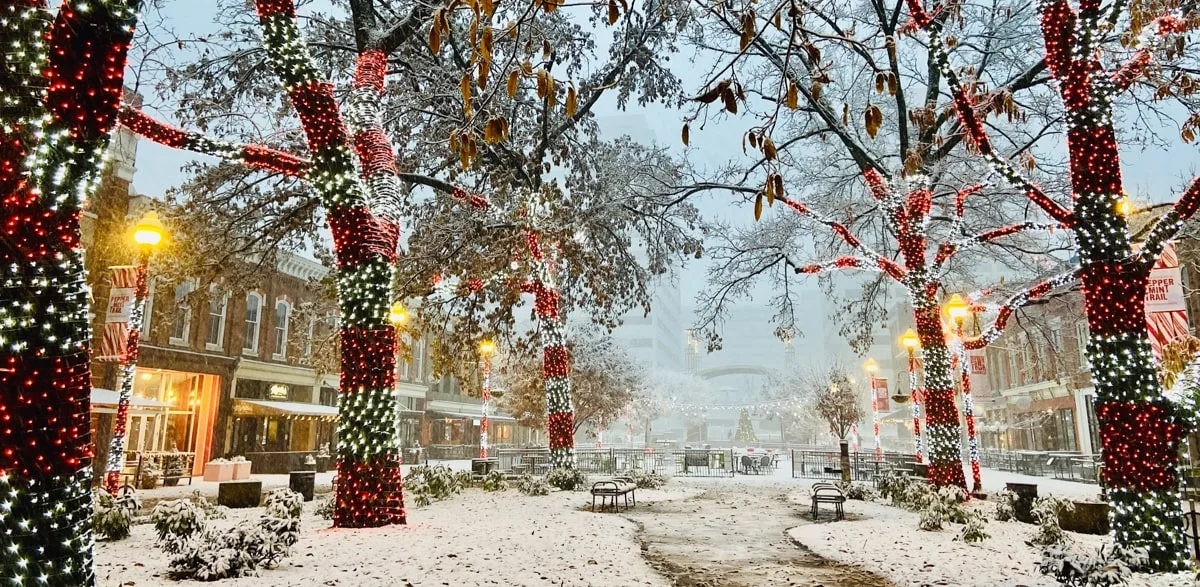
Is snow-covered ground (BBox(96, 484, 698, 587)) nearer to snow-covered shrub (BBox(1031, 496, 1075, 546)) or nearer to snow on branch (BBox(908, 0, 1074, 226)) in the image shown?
snow-covered shrub (BBox(1031, 496, 1075, 546))

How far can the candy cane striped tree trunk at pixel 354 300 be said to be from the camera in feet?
32.2

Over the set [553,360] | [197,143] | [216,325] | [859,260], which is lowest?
[553,360]

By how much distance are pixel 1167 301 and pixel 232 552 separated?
44.1 feet

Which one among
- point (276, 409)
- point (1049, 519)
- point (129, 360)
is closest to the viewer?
point (1049, 519)

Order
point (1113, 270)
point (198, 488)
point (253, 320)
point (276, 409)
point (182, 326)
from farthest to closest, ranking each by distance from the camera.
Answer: point (253, 320) < point (276, 409) < point (182, 326) < point (198, 488) < point (1113, 270)

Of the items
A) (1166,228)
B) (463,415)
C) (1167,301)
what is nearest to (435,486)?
(1166,228)

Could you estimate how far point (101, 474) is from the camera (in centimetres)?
2073

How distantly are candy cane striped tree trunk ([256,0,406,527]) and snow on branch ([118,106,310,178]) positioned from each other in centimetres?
58

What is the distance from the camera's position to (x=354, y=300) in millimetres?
10641

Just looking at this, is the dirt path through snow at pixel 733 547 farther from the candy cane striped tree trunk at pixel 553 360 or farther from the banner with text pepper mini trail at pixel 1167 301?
the banner with text pepper mini trail at pixel 1167 301

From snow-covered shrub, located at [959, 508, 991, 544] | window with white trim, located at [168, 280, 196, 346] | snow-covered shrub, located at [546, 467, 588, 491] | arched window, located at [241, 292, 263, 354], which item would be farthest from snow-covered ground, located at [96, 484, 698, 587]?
arched window, located at [241, 292, 263, 354]

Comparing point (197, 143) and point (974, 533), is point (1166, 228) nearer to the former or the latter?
point (974, 533)

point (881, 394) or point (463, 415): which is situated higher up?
point (881, 394)

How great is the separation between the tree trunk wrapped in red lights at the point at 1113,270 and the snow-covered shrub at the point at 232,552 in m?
9.59
